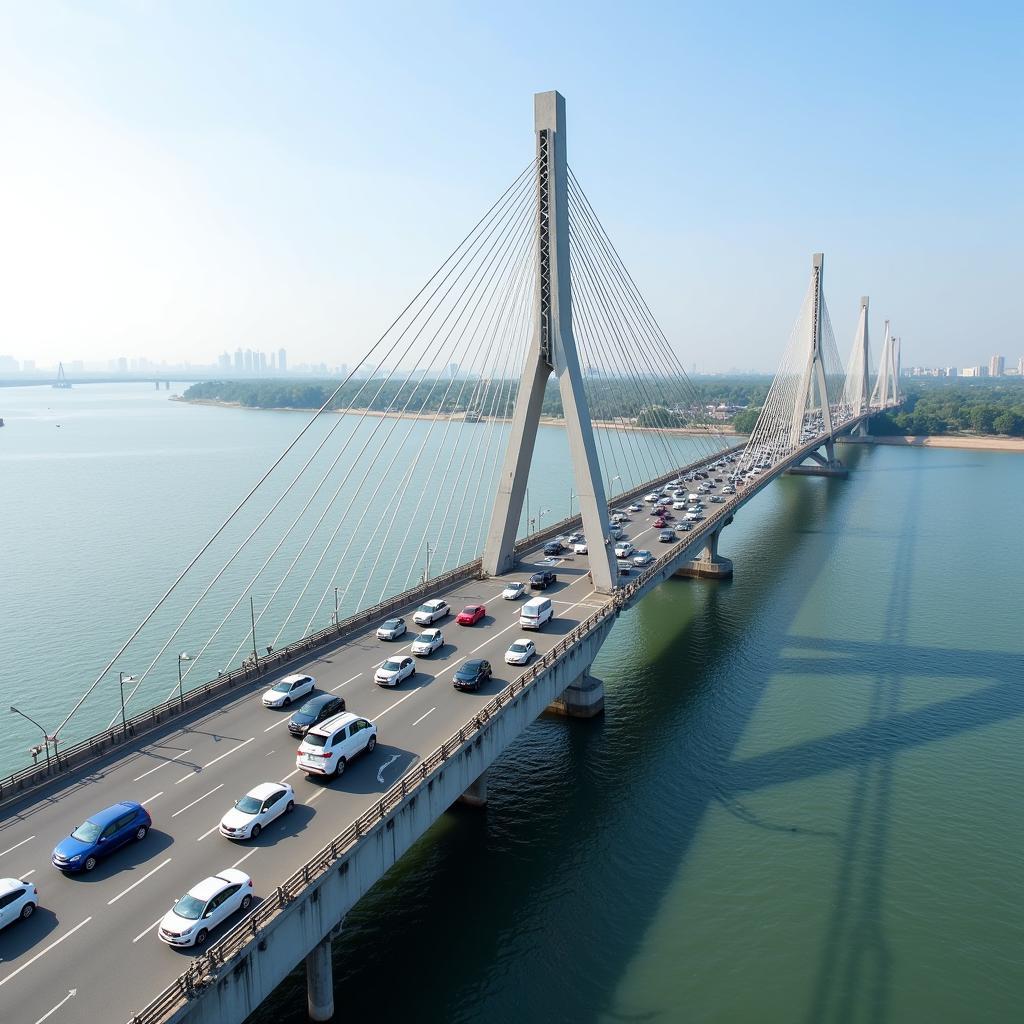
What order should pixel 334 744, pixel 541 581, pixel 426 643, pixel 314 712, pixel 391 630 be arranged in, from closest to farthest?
pixel 334 744 < pixel 314 712 < pixel 426 643 < pixel 391 630 < pixel 541 581

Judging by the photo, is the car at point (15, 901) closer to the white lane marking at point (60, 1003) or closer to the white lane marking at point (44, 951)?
the white lane marking at point (44, 951)

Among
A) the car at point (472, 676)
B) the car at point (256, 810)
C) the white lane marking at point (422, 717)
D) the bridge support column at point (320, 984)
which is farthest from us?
the car at point (472, 676)

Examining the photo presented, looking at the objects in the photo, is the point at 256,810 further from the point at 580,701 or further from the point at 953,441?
the point at 953,441

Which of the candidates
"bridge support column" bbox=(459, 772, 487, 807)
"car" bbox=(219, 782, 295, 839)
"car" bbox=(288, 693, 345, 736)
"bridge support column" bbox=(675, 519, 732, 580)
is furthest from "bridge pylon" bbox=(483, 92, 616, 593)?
"bridge support column" bbox=(675, 519, 732, 580)

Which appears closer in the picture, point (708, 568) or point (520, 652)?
point (520, 652)

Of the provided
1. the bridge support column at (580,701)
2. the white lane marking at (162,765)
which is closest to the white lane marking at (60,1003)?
the white lane marking at (162,765)

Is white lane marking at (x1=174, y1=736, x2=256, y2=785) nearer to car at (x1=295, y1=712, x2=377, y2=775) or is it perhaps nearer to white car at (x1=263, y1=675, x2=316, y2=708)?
car at (x1=295, y1=712, x2=377, y2=775)

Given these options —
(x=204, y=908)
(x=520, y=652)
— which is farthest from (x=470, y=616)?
(x=204, y=908)
